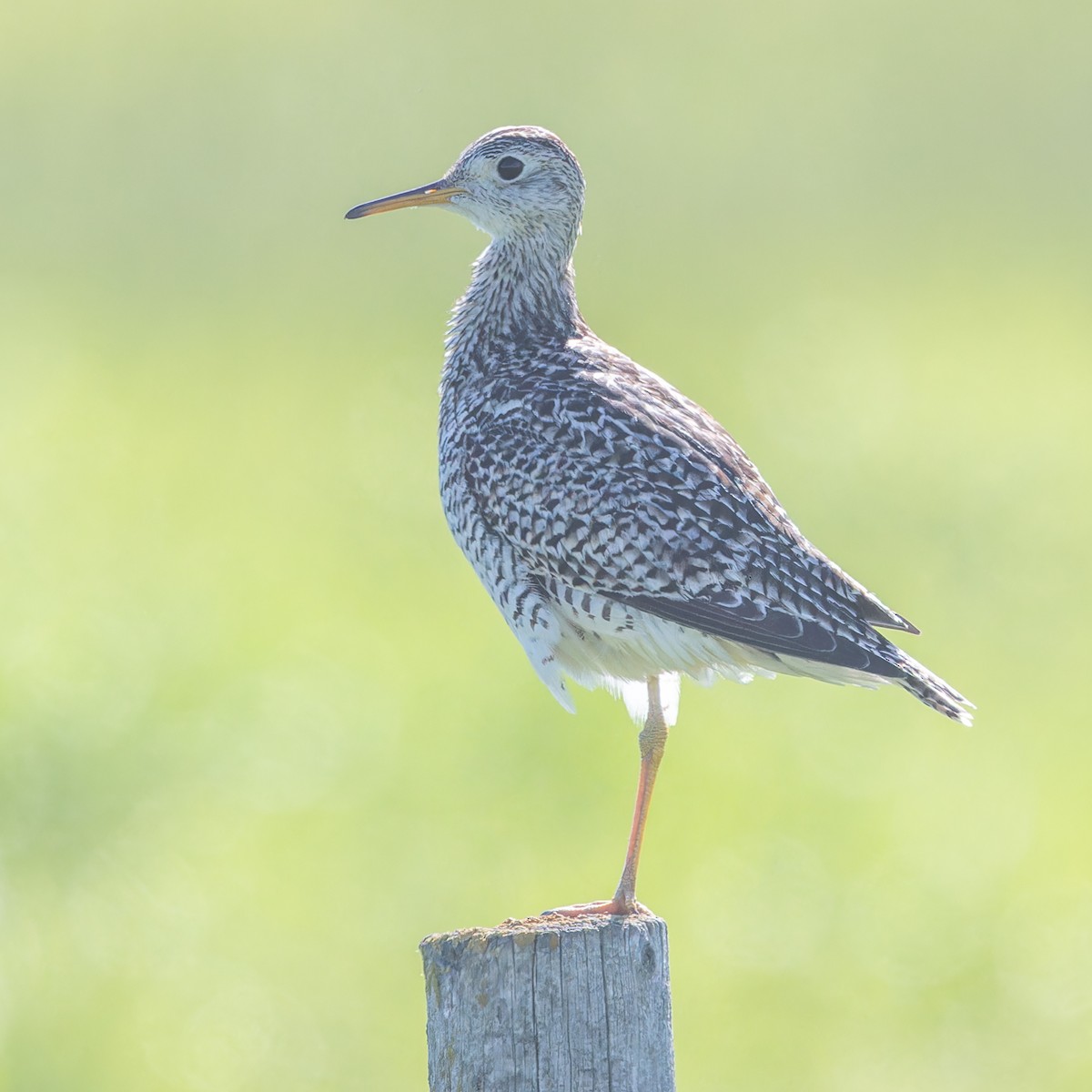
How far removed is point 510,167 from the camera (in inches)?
424

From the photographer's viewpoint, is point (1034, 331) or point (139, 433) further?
point (1034, 331)

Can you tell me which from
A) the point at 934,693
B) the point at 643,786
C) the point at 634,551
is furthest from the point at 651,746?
the point at 934,693

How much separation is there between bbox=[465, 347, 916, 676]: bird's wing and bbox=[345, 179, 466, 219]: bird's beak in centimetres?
155

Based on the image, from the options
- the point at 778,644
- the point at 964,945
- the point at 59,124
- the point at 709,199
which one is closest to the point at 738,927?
the point at 964,945

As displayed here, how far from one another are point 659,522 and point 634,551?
0.17 metres

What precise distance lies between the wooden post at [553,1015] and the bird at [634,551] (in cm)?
188

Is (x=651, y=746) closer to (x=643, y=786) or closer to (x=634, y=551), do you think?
(x=643, y=786)

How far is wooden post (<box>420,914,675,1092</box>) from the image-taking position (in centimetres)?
727

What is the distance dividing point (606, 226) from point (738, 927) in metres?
15.8

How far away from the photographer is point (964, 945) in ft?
62.0

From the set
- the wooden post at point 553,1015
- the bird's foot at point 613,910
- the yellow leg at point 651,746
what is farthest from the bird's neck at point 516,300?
the wooden post at point 553,1015

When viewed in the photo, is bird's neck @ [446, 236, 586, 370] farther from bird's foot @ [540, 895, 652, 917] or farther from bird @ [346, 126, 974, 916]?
bird's foot @ [540, 895, 652, 917]

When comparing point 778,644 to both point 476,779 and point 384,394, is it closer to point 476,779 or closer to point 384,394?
point 476,779

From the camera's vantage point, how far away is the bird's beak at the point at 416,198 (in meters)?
10.7
